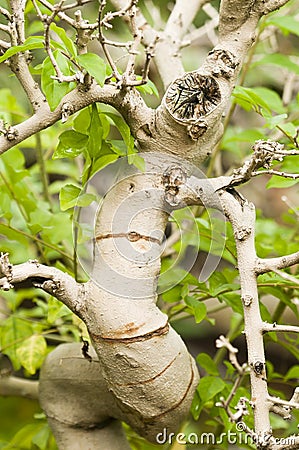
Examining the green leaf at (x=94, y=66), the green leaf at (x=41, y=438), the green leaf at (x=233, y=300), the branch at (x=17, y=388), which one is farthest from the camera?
the branch at (x=17, y=388)

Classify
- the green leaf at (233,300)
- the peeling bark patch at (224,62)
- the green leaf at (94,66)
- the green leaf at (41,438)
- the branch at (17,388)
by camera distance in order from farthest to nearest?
the branch at (17,388) < the green leaf at (41,438) < the green leaf at (233,300) < the peeling bark patch at (224,62) < the green leaf at (94,66)

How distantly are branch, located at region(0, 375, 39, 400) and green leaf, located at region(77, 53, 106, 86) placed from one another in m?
0.55

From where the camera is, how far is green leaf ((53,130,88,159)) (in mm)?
652

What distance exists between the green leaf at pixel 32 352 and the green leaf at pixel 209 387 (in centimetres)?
23

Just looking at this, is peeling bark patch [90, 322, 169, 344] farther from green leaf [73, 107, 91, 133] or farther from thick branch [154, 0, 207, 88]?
thick branch [154, 0, 207, 88]

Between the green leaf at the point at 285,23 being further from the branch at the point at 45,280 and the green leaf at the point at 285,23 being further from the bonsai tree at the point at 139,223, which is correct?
the branch at the point at 45,280

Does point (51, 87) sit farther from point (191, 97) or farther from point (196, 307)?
point (196, 307)

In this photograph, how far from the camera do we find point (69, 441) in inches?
29.9

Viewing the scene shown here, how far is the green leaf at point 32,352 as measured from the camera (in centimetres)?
87

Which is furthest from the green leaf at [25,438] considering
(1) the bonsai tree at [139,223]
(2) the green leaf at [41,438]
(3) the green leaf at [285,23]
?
(3) the green leaf at [285,23]

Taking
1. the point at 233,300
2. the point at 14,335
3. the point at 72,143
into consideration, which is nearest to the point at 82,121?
the point at 72,143

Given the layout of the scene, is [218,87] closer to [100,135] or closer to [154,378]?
[100,135]

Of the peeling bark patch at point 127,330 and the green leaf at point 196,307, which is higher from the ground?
the peeling bark patch at point 127,330

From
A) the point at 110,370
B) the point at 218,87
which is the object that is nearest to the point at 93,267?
the point at 110,370
